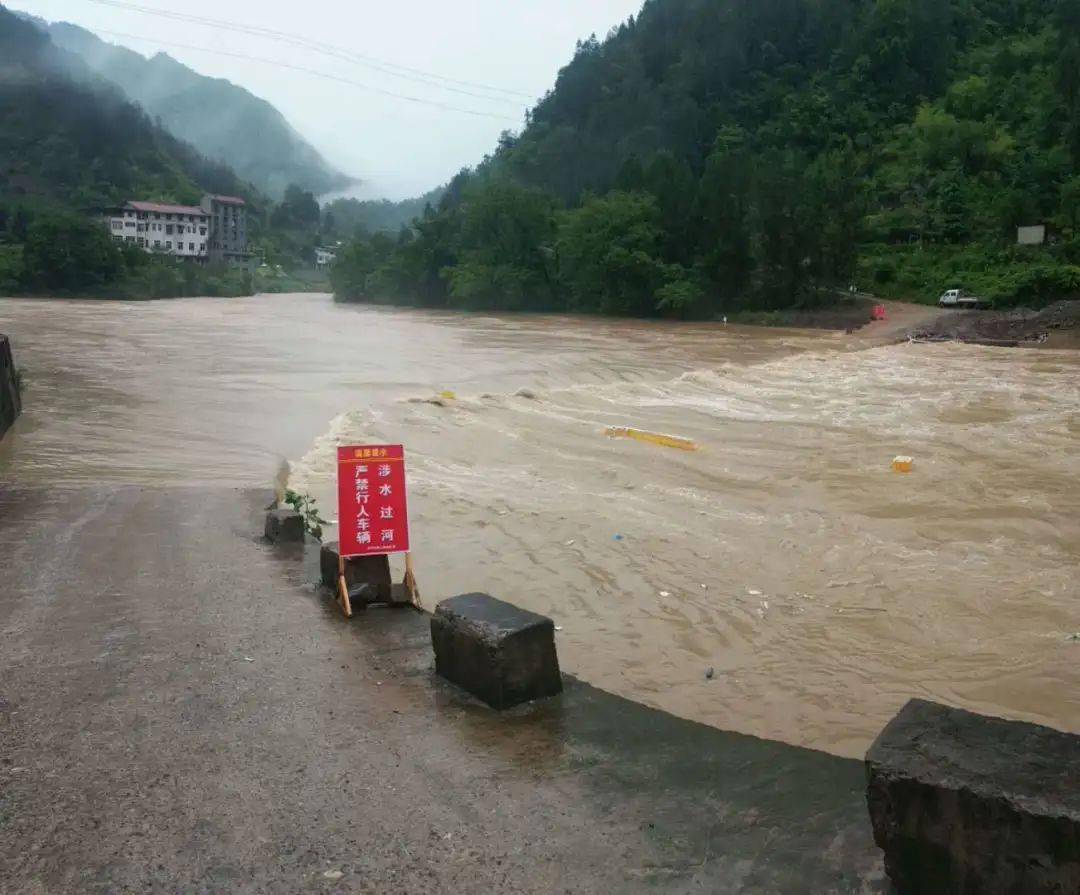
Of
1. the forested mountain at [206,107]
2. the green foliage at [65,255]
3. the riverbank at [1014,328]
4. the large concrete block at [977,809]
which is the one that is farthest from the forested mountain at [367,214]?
the large concrete block at [977,809]

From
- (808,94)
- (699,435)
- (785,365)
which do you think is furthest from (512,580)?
(808,94)

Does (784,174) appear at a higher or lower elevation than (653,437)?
higher

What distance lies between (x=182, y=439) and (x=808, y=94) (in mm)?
85751

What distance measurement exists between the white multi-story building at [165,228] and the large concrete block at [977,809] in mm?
91021

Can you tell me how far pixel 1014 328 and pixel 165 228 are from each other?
80.4m

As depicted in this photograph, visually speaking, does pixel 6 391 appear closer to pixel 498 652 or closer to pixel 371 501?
pixel 371 501

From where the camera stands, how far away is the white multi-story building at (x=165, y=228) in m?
88.5

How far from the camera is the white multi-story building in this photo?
290 feet

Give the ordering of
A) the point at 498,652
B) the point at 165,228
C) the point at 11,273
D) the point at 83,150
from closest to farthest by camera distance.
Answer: the point at 498,652
the point at 11,273
the point at 165,228
the point at 83,150

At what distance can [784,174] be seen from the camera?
170ft

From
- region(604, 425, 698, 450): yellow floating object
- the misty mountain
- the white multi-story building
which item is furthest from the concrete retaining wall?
the misty mountain

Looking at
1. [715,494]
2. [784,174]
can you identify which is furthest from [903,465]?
[784,174]

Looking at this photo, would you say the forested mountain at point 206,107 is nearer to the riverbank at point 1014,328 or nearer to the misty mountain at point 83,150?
the misty mountain at point 83,150

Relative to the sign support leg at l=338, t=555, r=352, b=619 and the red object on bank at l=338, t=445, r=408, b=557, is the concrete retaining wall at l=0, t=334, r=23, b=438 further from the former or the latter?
the red object on bank at l=338, t=445, r=408, b=557
